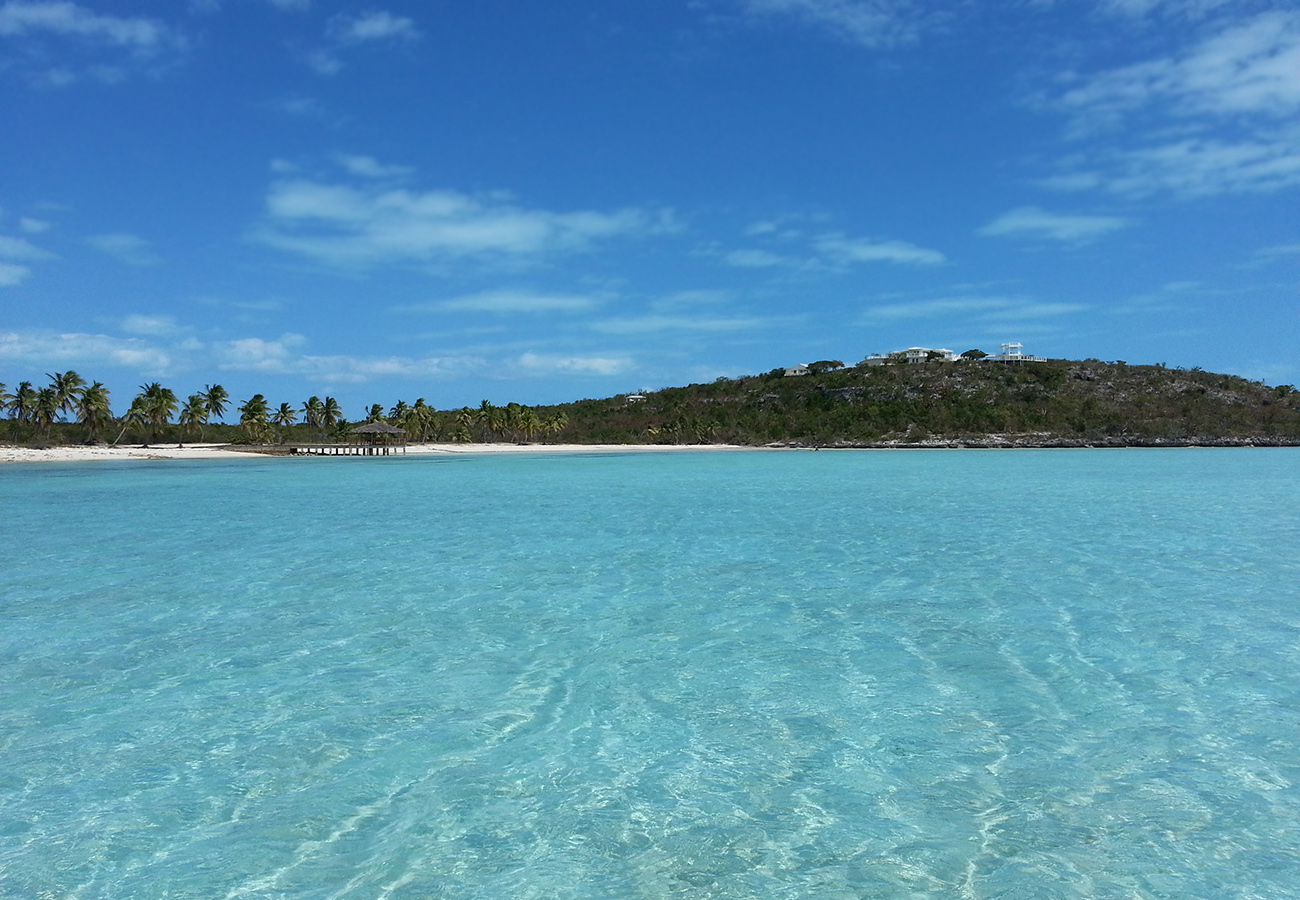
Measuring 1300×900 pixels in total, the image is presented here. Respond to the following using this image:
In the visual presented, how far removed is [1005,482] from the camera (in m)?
36.0

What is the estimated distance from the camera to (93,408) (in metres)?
72.9

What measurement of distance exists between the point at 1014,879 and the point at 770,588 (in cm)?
763

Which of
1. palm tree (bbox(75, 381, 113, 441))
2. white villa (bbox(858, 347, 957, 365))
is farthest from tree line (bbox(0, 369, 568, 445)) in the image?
white villa (bbox(858, 347, 957, 365))

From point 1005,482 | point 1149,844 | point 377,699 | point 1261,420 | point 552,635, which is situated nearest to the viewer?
point 1149,844

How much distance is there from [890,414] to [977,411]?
11677 mm

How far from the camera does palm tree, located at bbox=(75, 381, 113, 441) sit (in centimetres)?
7250

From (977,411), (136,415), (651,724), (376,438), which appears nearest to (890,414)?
(977,411)

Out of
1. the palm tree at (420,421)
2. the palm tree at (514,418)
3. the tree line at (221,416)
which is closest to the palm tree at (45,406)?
the tree line at (221,416)

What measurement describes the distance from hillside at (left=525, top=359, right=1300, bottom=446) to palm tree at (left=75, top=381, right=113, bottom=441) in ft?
186

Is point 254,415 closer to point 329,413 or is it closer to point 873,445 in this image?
point 329,413

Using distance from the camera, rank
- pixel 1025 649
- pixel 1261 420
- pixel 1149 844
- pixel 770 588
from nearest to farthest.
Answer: pixel 1149 844
pixel 1025 649
pixel 770 588
pixel 1261 420

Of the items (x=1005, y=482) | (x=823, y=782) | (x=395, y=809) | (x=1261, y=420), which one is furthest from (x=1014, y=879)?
(x=1261, y=420)

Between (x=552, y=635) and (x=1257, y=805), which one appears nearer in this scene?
(x=1257, y=805)

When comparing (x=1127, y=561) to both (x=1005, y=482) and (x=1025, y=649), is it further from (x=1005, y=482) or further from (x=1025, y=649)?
(x=1005, y=482)
